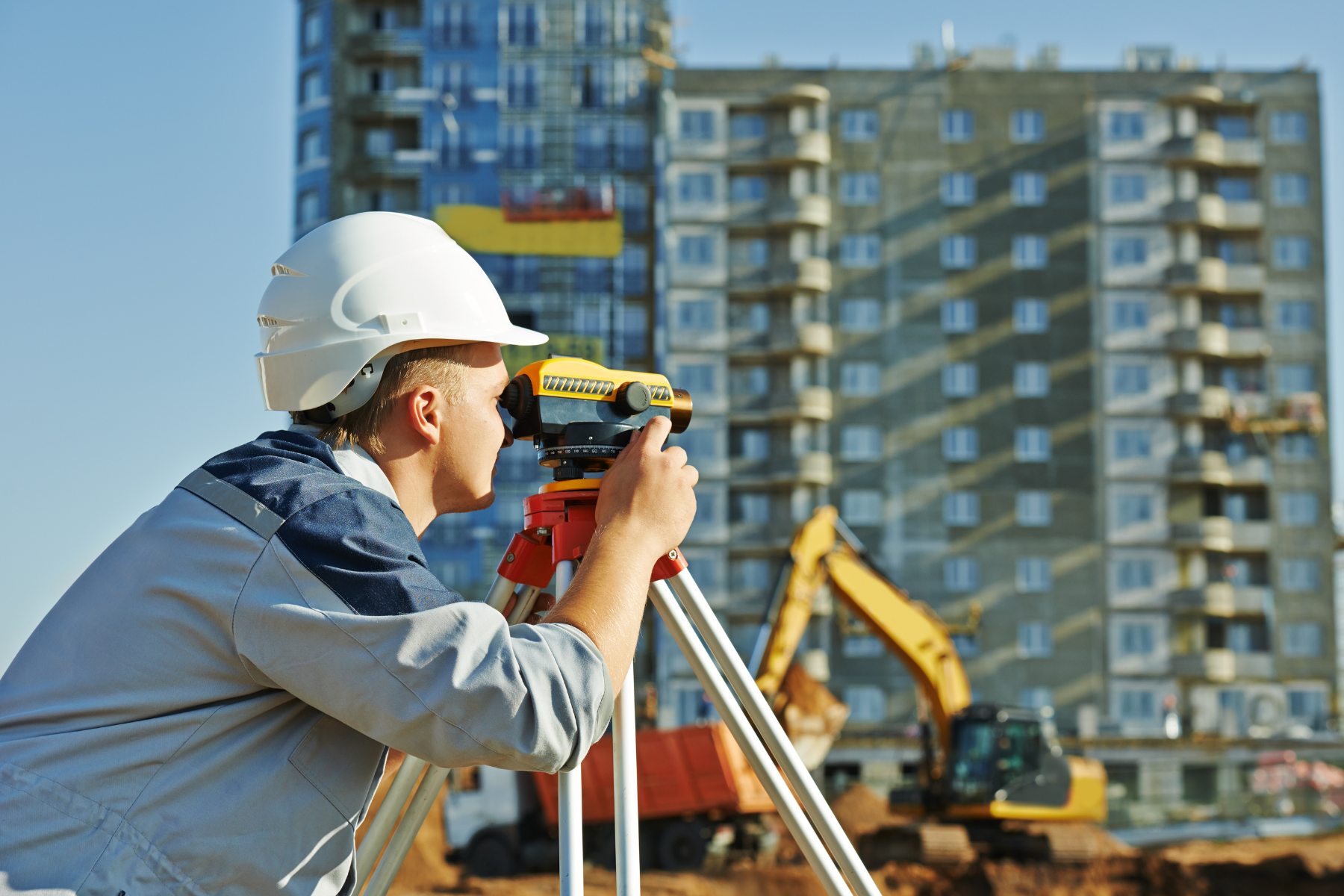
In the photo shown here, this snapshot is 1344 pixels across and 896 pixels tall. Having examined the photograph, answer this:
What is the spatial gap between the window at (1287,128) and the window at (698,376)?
24252 mm

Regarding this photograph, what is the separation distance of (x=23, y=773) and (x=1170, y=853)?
92.6 ft

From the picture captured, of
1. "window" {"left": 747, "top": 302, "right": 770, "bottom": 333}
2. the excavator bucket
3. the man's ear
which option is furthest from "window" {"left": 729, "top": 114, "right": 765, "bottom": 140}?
the man's ear

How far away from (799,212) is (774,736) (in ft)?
157

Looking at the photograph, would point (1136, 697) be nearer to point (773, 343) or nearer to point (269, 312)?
point (773, 343)

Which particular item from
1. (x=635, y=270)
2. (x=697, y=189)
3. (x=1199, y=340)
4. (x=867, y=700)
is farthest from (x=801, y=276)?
(x=867, y=700)

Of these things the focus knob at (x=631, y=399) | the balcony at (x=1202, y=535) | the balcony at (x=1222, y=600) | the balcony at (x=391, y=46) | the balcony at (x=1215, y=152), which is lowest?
the balcony at (x=1222, y=600)

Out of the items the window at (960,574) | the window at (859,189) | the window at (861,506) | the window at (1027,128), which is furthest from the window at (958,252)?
the window at (960,574)

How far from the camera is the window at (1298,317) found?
49.8 meters

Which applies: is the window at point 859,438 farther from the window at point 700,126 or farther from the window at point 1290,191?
the window at point 1290,191

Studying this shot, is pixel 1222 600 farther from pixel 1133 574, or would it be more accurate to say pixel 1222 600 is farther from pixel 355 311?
pixel 355 311

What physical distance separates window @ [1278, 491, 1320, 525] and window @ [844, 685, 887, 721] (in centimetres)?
1703

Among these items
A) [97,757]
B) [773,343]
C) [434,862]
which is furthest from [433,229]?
[773,343]

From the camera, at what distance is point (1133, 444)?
158ft

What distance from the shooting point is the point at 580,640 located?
1.56m
